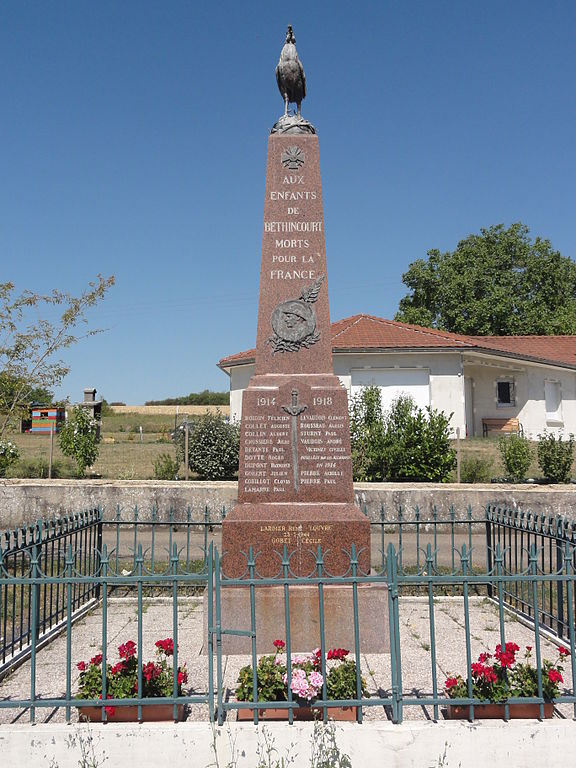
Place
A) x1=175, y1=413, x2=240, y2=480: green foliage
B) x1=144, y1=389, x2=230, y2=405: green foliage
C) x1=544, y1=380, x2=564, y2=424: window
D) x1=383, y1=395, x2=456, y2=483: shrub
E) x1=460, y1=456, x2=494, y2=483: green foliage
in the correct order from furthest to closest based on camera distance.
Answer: x1=144, y1=389, x2=230, y2=405: green foliage < x1=544, y1=380, x2=564, y2=424: window < x1=175, y1=413, x2=240, y2=480: green foliage < x1=460, y1=456, x2=494, y2=483: green foliage < x1=383, y1=395, x2=456, y2=483: shrub

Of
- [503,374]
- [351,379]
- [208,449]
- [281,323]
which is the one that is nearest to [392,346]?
[351,379]

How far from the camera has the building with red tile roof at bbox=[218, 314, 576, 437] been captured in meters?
22.2

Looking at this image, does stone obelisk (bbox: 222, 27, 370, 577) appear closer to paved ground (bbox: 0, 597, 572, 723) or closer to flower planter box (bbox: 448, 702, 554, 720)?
paved ground (bbox: 0, 597, 572, 723)

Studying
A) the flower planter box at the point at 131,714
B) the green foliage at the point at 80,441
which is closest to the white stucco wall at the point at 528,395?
the green foliage at the point at 80,441

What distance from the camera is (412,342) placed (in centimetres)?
2231

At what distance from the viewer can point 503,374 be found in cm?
2631

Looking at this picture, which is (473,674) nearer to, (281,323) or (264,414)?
(264,414)

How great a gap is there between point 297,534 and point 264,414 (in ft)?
3.88

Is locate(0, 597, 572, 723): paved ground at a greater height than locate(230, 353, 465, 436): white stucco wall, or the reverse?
locate(230, 353, 465, 436): white stucco wall

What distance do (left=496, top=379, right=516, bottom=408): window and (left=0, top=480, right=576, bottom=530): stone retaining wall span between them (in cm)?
1414

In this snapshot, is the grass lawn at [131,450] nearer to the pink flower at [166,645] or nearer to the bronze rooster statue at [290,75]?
the bronze rooster statue at [290,75]

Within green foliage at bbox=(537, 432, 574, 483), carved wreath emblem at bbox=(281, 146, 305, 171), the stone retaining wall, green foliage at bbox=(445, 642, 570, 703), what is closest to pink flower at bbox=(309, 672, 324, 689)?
green foliage at bbox=(445, 642, 570, 703)

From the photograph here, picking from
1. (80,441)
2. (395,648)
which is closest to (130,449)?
(80,441)

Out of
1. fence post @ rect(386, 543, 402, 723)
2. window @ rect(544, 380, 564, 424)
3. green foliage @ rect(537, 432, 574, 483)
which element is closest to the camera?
fence post @ rect(386, 543, 402, 723)
